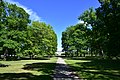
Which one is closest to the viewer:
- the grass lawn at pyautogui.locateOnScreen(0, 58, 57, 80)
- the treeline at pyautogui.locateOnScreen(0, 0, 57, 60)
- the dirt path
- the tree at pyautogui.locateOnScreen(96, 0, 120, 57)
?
the dirt path

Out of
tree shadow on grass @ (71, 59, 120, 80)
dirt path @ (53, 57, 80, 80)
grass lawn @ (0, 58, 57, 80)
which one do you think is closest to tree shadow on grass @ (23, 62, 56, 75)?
grass lawn @ (0, 58, 57, 80)

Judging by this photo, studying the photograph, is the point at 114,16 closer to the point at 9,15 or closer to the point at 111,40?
the point at 111,40

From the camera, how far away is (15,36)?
2018 inches

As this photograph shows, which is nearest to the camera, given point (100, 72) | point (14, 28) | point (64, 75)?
point (64, 75)

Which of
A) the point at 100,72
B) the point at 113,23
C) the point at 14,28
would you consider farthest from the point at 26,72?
the point at 14,28

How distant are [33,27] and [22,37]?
1716cm

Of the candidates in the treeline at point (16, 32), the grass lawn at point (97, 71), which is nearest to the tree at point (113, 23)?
the grass lawn at point (97, 71)

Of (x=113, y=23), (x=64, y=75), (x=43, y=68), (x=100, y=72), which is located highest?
(x=113, y=23)

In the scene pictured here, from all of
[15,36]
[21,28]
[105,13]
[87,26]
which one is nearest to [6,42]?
[15,36]

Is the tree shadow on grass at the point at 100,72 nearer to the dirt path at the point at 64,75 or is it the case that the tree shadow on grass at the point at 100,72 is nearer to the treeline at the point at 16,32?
the dirt path at the point at 64,75

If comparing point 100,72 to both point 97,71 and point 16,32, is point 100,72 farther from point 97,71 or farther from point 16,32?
point 16,32

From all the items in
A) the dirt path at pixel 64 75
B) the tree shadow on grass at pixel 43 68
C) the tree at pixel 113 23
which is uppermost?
the tree at pixel 113 23

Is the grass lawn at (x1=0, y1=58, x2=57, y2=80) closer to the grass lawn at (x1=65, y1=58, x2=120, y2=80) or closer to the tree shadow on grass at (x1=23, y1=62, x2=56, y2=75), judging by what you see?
the tree shadow on grass at (x1=23, y1=62, x2=56, y2=75)

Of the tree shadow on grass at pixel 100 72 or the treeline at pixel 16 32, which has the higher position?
the treeline at pixel 16 32
